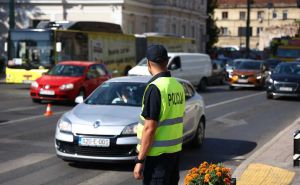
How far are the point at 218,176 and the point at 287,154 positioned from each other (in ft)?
17.0

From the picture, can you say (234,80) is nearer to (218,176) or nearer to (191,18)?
(218,176)

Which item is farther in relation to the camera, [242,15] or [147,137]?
[242,15]

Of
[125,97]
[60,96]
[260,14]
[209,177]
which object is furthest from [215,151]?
[260,14]

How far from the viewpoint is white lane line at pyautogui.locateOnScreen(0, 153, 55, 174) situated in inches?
378

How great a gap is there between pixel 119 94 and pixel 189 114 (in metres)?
1.40

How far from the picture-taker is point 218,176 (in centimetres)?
604

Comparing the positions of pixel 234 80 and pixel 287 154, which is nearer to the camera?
pixel 287 154

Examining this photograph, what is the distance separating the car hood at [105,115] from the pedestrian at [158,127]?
164 inches

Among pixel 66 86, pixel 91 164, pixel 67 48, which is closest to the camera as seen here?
pixel 91 164

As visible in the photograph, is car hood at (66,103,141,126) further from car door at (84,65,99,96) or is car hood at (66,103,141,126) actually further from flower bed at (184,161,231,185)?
car door at (84,65,99,96)

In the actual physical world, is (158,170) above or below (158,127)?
below

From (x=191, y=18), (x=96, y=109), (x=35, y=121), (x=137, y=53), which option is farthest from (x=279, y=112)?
(x=191, y=18)

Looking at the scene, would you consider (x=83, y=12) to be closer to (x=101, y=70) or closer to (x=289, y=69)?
(x=289, y=69)

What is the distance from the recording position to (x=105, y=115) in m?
9.70
